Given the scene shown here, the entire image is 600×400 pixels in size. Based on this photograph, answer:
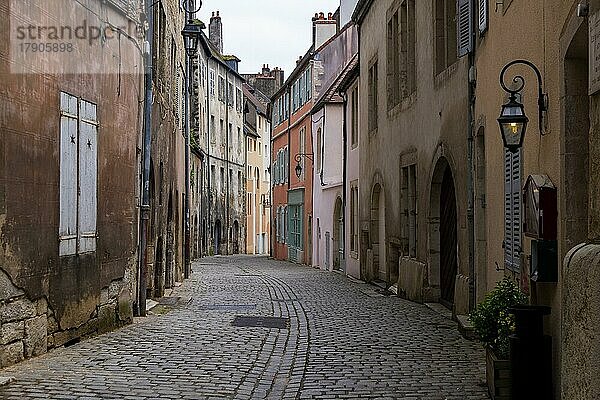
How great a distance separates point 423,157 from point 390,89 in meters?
4.14

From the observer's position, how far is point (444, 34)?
15.7 m

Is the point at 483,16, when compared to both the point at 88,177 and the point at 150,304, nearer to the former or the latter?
the point at 88,177

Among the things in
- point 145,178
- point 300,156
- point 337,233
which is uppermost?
point 300,156

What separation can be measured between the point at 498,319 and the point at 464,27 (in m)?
6.31

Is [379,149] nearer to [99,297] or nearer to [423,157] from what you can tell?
[423,157]

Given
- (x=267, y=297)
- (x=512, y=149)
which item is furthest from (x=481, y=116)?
(x=267, y=297)

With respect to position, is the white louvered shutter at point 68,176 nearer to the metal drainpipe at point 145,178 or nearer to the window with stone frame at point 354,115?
the metal drainpipe at point 145,178

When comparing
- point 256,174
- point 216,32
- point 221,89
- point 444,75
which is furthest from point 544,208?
point 256,174

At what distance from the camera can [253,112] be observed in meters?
67.3

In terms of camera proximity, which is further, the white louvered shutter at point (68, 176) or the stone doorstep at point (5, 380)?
the white louvered shutter at point (68, 176)

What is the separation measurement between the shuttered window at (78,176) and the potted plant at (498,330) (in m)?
4.78

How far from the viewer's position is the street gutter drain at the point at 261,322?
1386cm

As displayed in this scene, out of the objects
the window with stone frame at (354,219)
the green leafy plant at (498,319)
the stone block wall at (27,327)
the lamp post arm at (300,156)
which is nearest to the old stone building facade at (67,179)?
the stone block wall at (27,327)

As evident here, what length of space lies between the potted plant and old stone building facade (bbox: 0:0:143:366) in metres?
4.41
